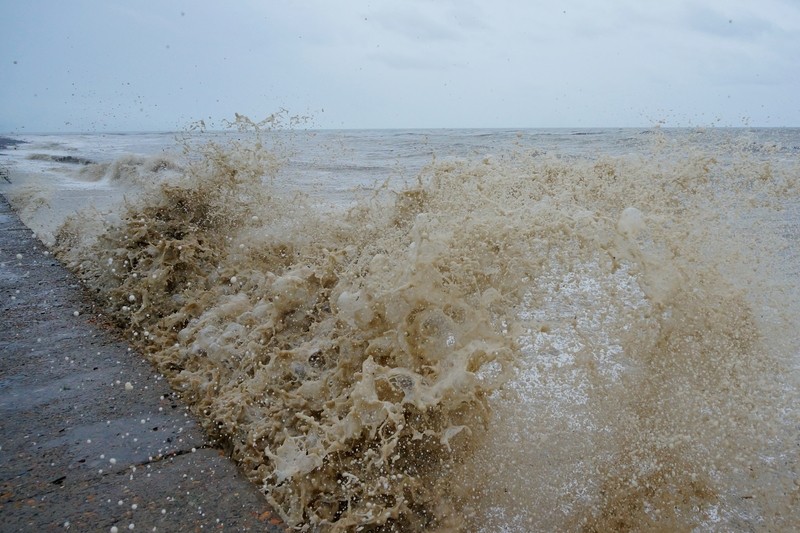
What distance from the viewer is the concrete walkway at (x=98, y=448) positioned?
1.51m

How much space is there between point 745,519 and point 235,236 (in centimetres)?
330

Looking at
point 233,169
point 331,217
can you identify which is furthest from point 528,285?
point 233,169

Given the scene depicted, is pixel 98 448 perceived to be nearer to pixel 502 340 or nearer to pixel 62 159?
pixel 502 340

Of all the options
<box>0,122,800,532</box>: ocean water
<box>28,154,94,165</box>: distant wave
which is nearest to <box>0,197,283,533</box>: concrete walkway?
<box>0,122,800,532</box>: ocean water

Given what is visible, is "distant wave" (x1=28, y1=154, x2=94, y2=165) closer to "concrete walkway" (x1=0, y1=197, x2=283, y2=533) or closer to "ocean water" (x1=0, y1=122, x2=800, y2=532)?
"ocean water" (x1=0, y1=122, x2=800, y2=532)

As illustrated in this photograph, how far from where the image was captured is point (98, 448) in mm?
1799

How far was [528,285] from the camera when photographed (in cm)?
263

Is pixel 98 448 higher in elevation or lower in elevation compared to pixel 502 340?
lower

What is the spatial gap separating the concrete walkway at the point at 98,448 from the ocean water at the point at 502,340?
0.11m

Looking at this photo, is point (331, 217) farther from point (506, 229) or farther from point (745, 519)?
point (745, 519)

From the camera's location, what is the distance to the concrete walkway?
4.94 ft

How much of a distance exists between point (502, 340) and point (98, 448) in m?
1.51

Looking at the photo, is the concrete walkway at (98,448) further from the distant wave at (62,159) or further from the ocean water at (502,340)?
the distant wave at (62,159)

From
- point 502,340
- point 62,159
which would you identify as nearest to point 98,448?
point 502,340
